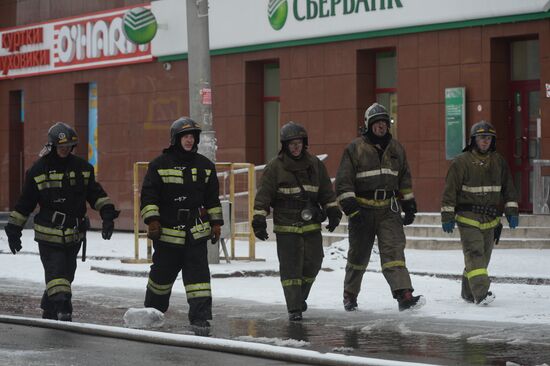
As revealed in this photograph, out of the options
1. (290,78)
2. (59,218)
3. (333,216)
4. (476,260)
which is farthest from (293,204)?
(290,78)

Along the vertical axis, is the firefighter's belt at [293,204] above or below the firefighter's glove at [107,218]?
above

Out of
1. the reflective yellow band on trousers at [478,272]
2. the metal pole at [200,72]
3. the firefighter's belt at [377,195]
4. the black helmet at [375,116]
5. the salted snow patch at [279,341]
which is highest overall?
the metal pole at [200,72]

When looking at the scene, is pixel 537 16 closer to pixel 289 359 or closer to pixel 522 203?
pixel 522 203

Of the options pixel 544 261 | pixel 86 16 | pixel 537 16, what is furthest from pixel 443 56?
pixel 86 16

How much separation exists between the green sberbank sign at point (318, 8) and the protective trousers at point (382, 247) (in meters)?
10.8

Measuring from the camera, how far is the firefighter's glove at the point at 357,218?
13108mm

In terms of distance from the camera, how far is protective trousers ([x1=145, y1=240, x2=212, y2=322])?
1212cm

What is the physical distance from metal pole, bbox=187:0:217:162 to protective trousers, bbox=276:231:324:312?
545 cm

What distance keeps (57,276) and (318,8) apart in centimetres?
1352

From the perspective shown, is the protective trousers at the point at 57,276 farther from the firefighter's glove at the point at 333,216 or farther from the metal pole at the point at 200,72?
the metal pole at the point at 200,72

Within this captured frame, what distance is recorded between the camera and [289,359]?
980cm

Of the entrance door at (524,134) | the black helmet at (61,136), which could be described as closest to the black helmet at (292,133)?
the black helmet at (61,136)

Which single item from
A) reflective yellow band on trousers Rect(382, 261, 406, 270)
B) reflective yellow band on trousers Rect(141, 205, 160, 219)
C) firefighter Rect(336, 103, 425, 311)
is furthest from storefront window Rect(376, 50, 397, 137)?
reflective yellow band on trousers Rect(141, 205, 160, 219)

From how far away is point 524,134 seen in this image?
22.6 meters
